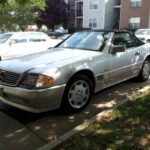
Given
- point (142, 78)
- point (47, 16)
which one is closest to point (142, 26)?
point (47, 16)

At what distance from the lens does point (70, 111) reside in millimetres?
5184

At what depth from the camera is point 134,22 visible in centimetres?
3788

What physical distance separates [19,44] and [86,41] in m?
6.63

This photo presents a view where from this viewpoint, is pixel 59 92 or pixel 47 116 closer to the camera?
pixel 59 92

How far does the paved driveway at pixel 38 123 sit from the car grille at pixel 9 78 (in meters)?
0.67

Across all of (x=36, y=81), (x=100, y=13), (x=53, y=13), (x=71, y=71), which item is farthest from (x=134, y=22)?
(x=36, y=81)

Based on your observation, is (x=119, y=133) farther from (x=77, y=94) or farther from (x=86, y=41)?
(x=86, y=41)

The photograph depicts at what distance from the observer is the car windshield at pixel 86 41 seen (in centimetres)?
610

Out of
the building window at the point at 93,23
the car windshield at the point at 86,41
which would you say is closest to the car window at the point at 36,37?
the car windshield at the point at 86,41

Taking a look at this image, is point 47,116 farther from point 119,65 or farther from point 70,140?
point 119,65

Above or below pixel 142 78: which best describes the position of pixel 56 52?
above

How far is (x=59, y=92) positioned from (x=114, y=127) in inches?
42.9

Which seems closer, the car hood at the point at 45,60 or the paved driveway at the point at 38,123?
the paved driveway at the point at 38,123

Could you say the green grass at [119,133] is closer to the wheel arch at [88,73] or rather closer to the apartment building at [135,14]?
the wheel arch at [88,73]
